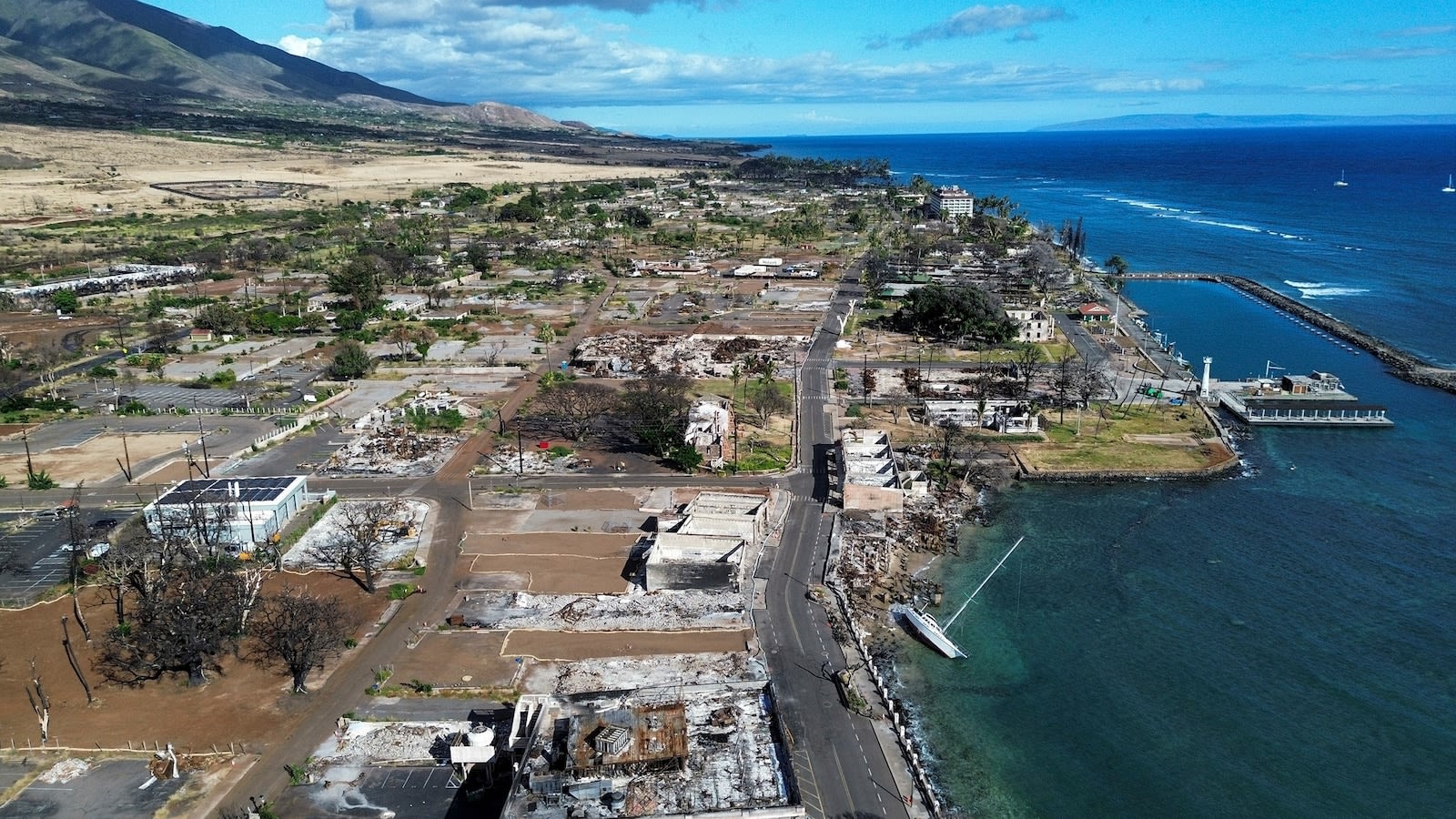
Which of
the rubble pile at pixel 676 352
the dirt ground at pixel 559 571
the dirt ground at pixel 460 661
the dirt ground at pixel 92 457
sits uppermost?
the rubble pile at pixel 676 352

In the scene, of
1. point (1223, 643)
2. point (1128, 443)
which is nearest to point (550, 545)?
point (1223, 643)

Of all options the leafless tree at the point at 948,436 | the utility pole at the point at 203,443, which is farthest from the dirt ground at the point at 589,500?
the utility pole at the point at 203,443

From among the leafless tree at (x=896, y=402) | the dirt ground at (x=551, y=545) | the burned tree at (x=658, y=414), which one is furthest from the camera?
the leafless tree at (x=896, y=402)

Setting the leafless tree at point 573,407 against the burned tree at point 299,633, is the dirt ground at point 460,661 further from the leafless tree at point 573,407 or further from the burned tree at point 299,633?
the leafless tree at point 573,407

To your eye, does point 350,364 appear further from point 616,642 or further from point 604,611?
point 616,642

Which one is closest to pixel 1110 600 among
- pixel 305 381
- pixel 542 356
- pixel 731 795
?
pixel 731 795

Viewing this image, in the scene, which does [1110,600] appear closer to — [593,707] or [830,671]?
[830,671]
